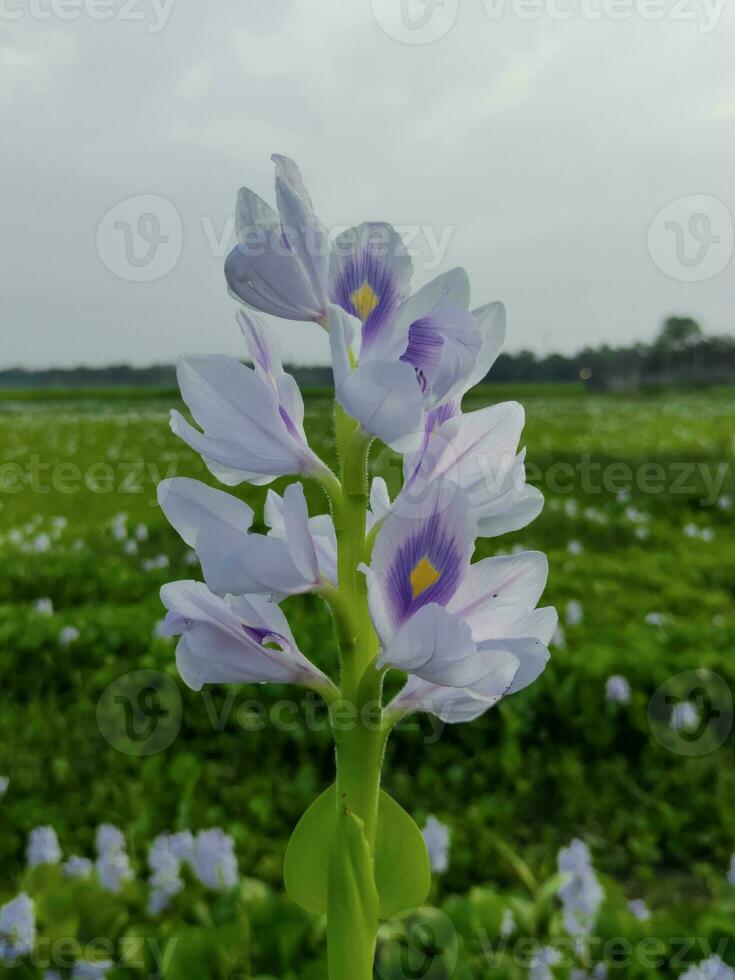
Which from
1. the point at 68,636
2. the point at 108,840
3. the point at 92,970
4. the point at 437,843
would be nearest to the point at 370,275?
the point at 92,970

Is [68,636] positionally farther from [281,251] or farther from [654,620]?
[281,251]

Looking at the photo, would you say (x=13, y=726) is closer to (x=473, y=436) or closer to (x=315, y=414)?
(x=473, y=436)

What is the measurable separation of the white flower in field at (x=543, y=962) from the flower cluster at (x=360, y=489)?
128 centimetres

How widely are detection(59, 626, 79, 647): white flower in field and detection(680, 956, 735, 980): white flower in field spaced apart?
11.4 feet

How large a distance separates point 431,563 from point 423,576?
0.01 m

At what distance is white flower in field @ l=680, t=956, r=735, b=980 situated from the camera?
164 centimetres

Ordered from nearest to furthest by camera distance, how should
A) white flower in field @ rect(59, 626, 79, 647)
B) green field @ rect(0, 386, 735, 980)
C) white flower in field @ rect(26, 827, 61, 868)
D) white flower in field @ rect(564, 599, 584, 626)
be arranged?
green field @ rect(0, 386, 735, 980)
white flower in field @ rect(26, 827, 61, 868)
white flower in field @ rect(59, 626, 79, 647)
white flower in field @ rect(564, 599, 584, 626)

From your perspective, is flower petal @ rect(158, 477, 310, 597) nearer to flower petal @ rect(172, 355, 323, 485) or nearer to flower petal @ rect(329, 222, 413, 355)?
flower petal @ rect(172, 355, 323, 485)

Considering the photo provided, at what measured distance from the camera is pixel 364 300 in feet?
2.61

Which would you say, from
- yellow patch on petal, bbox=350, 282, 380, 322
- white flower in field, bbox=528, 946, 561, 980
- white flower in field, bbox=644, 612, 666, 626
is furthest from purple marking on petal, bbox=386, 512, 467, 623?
white flower in field, bbox=644, 612, 666, 626

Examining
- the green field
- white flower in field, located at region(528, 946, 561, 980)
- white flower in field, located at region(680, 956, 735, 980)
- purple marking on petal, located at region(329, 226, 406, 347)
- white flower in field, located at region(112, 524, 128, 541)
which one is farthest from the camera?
white flower in field, located at region(112, 524, 128, 541)

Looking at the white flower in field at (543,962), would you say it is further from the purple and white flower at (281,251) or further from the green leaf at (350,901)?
the purple and white flower at (281,251)

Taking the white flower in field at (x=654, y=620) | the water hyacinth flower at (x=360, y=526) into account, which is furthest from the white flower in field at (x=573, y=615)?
the water hyacinth flower at (x=360, y=526)

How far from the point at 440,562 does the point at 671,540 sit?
683 cm
